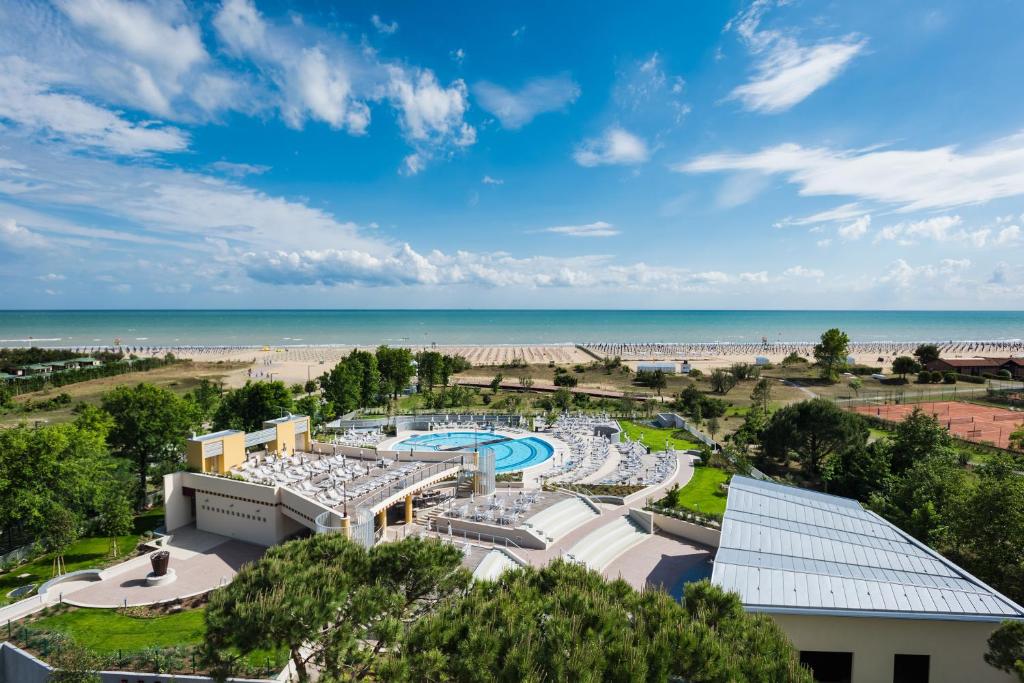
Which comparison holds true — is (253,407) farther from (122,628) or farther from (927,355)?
(927,355)

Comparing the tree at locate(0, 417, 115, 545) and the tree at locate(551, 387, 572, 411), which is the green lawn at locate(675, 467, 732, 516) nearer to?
the tree at locate(551, 387, 572, 411)

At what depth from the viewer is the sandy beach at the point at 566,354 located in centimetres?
7856

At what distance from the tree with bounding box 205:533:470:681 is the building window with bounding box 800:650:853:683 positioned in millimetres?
8481

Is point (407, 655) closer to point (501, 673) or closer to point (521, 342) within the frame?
point (501, 673)

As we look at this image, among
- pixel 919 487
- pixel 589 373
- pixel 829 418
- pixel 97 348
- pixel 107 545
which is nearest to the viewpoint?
pixel 919 487

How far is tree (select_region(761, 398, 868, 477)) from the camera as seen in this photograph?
28.8 meters

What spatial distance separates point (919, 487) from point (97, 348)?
11673cm

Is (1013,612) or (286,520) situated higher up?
(1013,612)

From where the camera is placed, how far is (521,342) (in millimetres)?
121125

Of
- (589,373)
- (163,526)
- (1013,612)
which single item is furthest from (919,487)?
Result: (589,373)

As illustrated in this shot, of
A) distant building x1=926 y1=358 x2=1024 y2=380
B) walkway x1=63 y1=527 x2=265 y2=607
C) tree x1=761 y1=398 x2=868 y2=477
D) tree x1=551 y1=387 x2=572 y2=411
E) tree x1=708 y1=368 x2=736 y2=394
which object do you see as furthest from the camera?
distant building x1=926 y1=358 x2=1024 y2=380

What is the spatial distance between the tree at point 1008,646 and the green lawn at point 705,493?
467 inches

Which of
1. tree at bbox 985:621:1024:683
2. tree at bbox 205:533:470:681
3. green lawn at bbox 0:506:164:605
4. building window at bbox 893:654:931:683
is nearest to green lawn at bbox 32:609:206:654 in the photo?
green lawn at bbox 0:506:164:605

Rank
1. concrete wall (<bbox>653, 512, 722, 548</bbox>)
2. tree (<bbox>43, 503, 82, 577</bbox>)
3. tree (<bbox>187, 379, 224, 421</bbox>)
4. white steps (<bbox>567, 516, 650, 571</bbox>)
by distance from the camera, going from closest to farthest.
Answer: tree (<bbox>43, 503, 82, 577</bbox>) → white steps (<bbox>567, 516, 650, 571</bbox>) → concrete wall (<bbox>653, 512, 722, 548</bbox>) → tree (<bbox>187, 379, 224, 421</bbox>)
